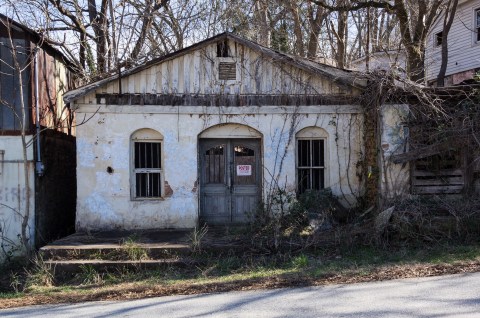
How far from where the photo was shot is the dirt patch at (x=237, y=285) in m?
7.15

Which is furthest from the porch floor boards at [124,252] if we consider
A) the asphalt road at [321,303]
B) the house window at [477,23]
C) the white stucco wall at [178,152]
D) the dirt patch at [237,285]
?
the house window at [477,23]

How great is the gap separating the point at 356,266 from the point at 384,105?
4.36 metres

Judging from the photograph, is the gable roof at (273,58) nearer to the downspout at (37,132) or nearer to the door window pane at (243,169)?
the downspout at (37,132)

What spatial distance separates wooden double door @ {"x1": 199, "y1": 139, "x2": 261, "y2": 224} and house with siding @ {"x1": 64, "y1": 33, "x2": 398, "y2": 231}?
25 mm

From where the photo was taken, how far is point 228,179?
463 inches

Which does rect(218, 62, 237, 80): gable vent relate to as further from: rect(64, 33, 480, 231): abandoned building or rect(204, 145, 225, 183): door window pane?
rect(204, 145, 225, 183): door window pane

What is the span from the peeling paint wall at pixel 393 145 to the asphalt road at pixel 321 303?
150 inches

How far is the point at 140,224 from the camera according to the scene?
37.0 ft

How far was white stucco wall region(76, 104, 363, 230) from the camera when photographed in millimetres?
11195

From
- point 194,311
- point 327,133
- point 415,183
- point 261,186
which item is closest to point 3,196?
point 261,186

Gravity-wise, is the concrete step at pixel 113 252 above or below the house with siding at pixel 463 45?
below

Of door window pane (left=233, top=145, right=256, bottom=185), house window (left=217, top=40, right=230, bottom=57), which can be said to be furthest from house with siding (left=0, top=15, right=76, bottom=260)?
door window pane (left=233, top=145, right=256, bottom=185)

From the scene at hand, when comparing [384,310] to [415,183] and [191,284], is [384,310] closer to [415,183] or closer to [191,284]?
[191,284]

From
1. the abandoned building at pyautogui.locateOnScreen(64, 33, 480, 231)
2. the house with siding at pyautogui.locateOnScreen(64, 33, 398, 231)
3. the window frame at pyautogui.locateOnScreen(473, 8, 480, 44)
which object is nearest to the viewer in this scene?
the abandoned building at pyautogui.locateOnScreen(64, 33, 480, 231)
